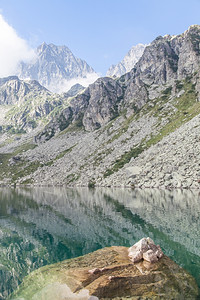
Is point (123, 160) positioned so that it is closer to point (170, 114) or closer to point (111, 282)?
point (170, 114)

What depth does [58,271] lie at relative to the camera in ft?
54.4

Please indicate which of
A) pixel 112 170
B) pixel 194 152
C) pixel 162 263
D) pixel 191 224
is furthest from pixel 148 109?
pixel 162 263

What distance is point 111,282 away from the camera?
524 inches

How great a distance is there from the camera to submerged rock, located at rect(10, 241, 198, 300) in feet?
41.2

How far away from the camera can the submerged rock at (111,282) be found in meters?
12.6

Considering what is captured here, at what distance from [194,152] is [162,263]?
7452 centimetres

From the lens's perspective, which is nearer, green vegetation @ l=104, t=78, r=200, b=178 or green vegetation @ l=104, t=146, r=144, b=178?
green vegetation @ l=104, t=146, r=144, b=178

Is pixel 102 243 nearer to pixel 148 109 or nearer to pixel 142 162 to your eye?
pixel 142 162

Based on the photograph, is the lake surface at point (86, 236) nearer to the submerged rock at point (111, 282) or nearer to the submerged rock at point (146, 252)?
the submerged rock at point (111, 282)

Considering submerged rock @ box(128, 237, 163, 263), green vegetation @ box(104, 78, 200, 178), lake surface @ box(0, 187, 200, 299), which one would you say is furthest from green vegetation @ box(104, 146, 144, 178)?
submerged rock @ box(128, 237, 163, 263)

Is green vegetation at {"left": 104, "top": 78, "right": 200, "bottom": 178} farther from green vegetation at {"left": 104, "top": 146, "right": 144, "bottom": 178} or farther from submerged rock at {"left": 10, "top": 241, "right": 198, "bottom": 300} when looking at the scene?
submerged rock at {"left": 10, "top": 241, "right": 198, "bottom": 300}

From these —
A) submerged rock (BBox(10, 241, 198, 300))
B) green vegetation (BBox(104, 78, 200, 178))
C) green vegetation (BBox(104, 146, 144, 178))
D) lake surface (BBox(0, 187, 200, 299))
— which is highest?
green vegetation (BBox(104, 78, 200, 178))

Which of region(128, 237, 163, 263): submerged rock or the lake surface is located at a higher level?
region(128, 237, 163, 263): submerged rock

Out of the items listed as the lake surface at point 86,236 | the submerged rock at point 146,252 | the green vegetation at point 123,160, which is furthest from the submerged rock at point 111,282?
the green vegetation at point 123,160
